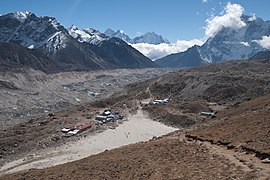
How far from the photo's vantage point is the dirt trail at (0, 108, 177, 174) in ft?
200

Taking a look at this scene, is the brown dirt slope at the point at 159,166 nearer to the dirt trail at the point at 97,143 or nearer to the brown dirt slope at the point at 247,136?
the brown dirt slope at the point at 247,136

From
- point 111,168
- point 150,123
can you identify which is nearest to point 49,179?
point 111,168

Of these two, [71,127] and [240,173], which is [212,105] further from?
[240,173]

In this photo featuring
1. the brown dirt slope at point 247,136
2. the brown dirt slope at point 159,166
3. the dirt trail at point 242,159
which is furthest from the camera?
the brown dirt slope at point 247,136

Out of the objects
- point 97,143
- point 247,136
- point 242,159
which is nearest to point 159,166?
point 242,159

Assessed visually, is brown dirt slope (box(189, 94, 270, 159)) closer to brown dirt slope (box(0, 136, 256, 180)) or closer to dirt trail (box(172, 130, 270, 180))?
dirt trail (box(172, 130, 270, 180))

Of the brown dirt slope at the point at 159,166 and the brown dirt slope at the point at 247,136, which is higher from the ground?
the brown dirt slope at the point at 247,136

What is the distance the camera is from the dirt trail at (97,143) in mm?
60856

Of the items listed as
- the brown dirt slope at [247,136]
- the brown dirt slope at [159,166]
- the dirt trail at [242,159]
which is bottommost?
the brown dirt slope at [159,166]

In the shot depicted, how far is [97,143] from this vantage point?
73.8 m

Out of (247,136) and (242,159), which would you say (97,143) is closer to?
(247,136)

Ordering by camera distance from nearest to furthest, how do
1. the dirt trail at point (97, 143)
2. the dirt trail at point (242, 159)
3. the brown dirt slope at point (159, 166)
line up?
the dirt trail at point (242, 159) → the brown dirt slope at point (159, 166) → the dirt trail at point (97, 143)

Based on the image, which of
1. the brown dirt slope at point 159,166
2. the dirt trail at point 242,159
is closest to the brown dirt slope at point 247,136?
the dirt trail at point 242,159

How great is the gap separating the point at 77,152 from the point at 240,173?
45.3m
